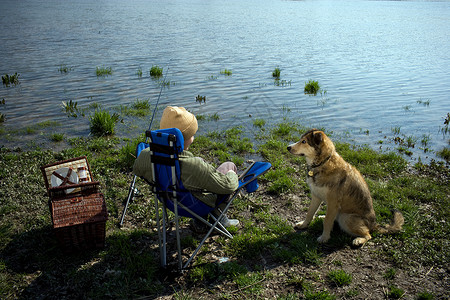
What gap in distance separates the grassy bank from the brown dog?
0.27m

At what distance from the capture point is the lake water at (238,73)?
37.2 ft

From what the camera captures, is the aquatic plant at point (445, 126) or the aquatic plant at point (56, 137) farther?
the aquatic plant at point (445, 126)

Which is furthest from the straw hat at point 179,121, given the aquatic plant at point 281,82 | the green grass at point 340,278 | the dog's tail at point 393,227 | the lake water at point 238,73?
the aquatic plant at point 281,82

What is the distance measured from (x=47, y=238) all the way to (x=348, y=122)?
9562 millimetres

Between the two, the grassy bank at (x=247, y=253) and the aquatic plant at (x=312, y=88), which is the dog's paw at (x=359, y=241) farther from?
the aquatic plant at (x=312, y=88)

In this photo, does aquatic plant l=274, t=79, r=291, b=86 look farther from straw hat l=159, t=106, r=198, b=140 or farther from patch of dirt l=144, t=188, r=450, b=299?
straw hat l=159, t=106, r=198, b=140

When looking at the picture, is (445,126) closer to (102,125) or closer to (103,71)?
(102,125)

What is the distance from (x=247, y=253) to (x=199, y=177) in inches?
58.0

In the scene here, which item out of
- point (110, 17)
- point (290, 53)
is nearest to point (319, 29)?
point (290, 53)

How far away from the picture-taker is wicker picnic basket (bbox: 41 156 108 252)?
184 inches

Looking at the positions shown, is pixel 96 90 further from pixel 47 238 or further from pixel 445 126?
pixel 445 126

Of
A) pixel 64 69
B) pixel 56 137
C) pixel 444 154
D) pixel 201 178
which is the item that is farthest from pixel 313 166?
pixel 64 69

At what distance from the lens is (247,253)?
5031 millimetres

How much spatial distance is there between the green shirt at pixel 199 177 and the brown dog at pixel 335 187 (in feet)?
4.09
